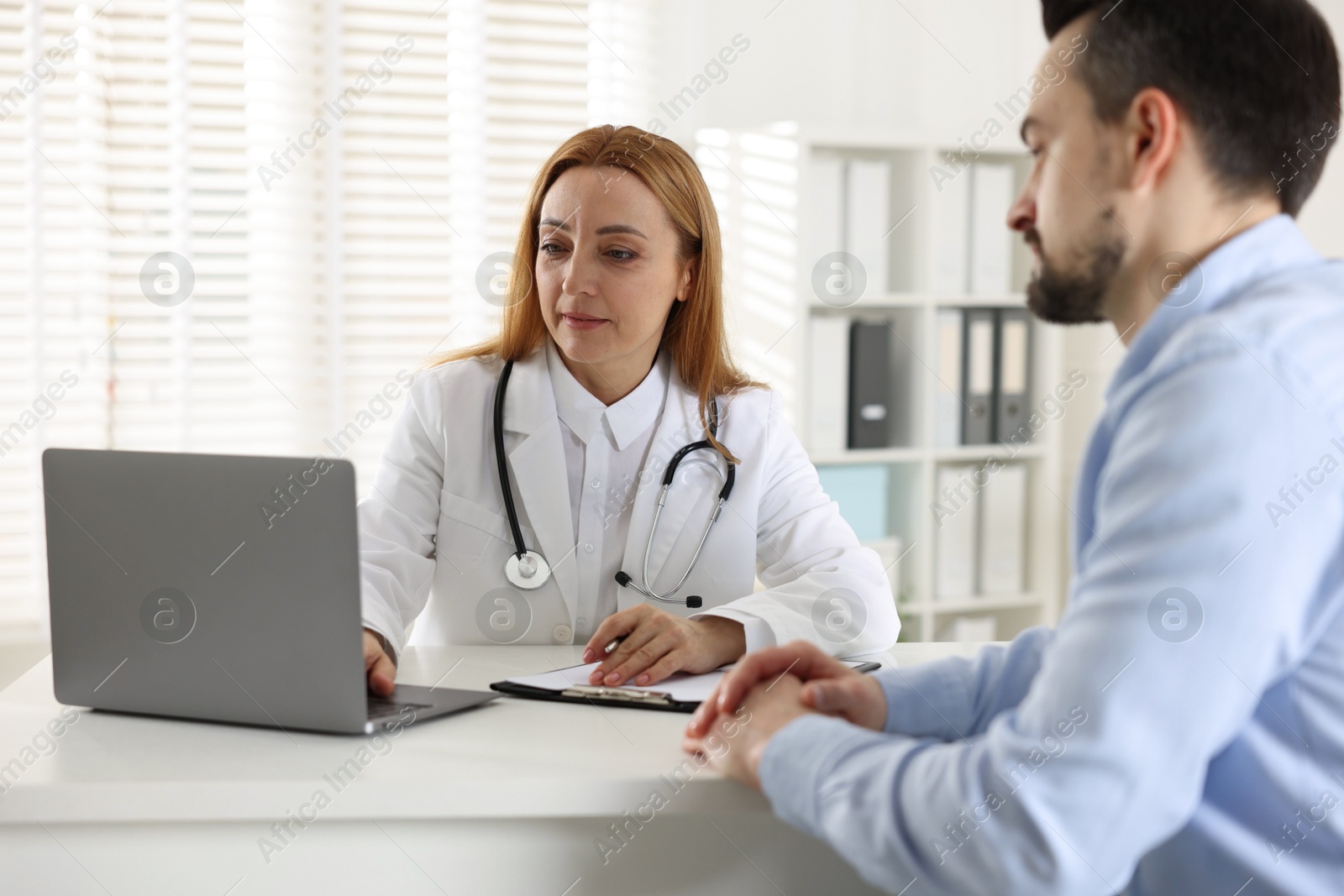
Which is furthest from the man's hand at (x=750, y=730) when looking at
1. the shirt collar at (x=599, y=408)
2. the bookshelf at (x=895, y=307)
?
the bookshelf at (x=895, y=307)

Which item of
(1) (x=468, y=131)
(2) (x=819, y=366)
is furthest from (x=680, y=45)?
(2) (x=819, y=366)

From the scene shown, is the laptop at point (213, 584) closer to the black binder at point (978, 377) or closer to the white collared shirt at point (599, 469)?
the white collared shirt at point (599, 469)

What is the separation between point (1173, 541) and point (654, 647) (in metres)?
0.69

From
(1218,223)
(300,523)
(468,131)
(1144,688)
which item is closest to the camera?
(1144,688)

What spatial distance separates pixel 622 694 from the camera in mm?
1210

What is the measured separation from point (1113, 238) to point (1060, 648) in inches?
13.2

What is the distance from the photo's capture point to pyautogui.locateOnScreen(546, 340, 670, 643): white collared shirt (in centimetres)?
177

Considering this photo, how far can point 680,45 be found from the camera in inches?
128

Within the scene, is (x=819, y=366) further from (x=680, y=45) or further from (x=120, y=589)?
(x=120, y=589)

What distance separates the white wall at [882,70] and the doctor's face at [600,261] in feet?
4.96

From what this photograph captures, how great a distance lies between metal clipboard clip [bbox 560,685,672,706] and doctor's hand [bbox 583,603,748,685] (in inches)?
1.6

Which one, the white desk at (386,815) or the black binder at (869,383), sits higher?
the black binder at (869,383)

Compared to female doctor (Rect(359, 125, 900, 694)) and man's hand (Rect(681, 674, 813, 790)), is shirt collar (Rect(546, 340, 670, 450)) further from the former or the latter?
man's hand (Rect(681, 674, 813, 790))

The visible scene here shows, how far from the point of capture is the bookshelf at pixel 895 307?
Result: 3.09 metres
